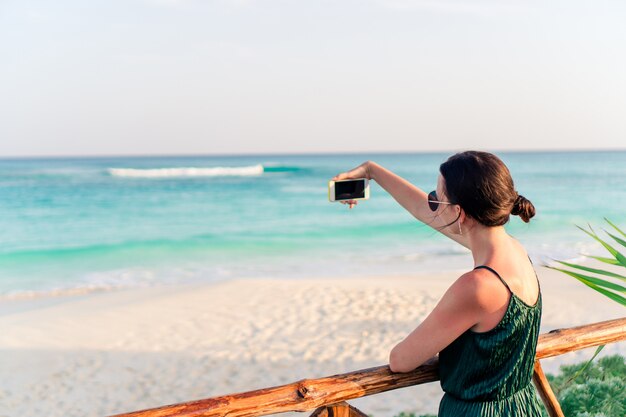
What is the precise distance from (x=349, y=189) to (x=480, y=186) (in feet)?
2.87

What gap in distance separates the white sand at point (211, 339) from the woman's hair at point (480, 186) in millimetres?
4114

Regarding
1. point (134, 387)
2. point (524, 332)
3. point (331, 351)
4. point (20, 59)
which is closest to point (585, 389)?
point (524, 332)

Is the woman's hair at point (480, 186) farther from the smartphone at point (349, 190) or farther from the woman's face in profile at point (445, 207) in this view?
the smartphone at point (349, 190)

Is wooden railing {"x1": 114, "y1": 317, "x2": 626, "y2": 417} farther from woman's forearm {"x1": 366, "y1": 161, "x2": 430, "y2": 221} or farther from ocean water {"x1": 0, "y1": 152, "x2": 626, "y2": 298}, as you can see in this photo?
ocean water {"x1": 0, "y1": 152, "x2": 626, "y2": 298}

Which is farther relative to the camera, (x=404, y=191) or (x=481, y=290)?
(x=404, y=191)

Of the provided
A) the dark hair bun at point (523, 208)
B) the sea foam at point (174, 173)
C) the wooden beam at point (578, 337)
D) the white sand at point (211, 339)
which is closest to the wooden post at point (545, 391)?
the wooden beam at point (578, 337)

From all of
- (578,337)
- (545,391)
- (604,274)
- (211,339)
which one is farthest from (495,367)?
(211,339)

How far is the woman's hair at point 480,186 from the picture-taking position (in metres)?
1.57

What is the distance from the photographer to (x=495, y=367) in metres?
1.66

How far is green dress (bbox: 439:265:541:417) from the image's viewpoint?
160 centimetres

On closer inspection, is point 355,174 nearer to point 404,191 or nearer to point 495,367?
point 404,191

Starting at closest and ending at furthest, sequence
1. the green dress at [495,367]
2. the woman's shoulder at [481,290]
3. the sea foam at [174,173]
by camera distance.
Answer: the woman's shoulder at [481,290] < the green dress at [495,367] < the sea foam at [174,173]

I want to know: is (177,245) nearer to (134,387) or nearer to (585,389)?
(134,387)

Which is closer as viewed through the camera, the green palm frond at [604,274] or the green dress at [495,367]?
the green dress at [495,367]
